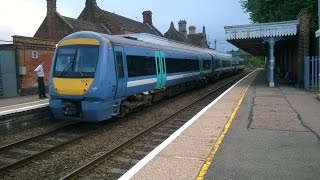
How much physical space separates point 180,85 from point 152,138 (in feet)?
37.9

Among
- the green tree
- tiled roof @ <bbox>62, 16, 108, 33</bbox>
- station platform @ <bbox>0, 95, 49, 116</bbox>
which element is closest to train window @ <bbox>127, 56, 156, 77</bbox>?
station platform @ <bbox>0, 95, 49, 116</bbox>

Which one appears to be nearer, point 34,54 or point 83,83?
point 83,83

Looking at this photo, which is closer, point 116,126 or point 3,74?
point 116,126

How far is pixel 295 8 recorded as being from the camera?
29.5 meters

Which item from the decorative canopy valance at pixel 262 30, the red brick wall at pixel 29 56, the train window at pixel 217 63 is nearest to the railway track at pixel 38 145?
the red brick wall at pixel 29 56

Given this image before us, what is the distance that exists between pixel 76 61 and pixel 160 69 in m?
5.78

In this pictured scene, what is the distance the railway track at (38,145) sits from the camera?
858 cm

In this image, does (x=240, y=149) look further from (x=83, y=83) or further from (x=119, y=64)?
(x=119, y=64)

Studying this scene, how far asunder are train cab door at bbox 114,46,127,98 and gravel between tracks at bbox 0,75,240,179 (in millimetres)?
1062

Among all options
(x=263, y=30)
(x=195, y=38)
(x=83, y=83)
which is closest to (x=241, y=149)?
(x=83, y=83)

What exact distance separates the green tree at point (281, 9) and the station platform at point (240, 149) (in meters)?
15.7

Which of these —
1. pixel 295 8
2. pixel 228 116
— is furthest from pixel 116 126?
pixel 295 8

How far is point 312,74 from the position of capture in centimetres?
2252

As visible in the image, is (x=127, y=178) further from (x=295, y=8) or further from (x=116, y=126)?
(x=295, y=8)
